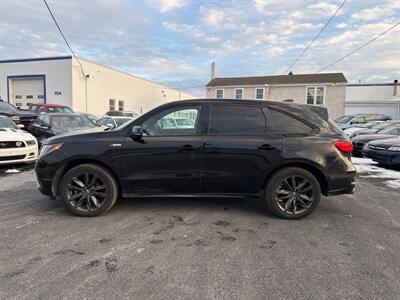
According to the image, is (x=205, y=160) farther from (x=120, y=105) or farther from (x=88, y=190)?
(x=120, y=105)

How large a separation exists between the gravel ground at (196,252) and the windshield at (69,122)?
5.58 metres

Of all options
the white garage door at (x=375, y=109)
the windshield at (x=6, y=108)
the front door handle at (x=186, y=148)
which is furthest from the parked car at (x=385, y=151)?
the white garage door at (x=375, y=109)

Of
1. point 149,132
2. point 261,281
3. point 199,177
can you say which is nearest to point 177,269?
point 261,281

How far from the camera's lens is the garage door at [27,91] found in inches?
990

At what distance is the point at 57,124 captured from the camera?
399 inches

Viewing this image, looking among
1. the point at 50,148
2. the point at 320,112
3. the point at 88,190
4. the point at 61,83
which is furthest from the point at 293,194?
the point at 61,83

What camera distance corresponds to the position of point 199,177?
14.2 ft

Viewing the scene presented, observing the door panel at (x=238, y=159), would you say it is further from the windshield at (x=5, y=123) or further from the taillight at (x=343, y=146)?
the windshield at (x=5, y=123)

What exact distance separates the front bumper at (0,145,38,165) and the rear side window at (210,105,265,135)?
5.67 m

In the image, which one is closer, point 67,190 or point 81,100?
point 67,190

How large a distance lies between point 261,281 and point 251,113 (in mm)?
2430

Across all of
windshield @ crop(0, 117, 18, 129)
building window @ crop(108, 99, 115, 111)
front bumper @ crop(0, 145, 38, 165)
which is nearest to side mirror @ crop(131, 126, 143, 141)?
front bumper @ crop(0, 145, 38, 165)

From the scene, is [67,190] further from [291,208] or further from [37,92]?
[37,92]

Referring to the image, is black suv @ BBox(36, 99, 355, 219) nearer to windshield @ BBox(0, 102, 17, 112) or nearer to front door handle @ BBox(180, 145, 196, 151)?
front door handle @ BBox(180, 145, 196, 151)
